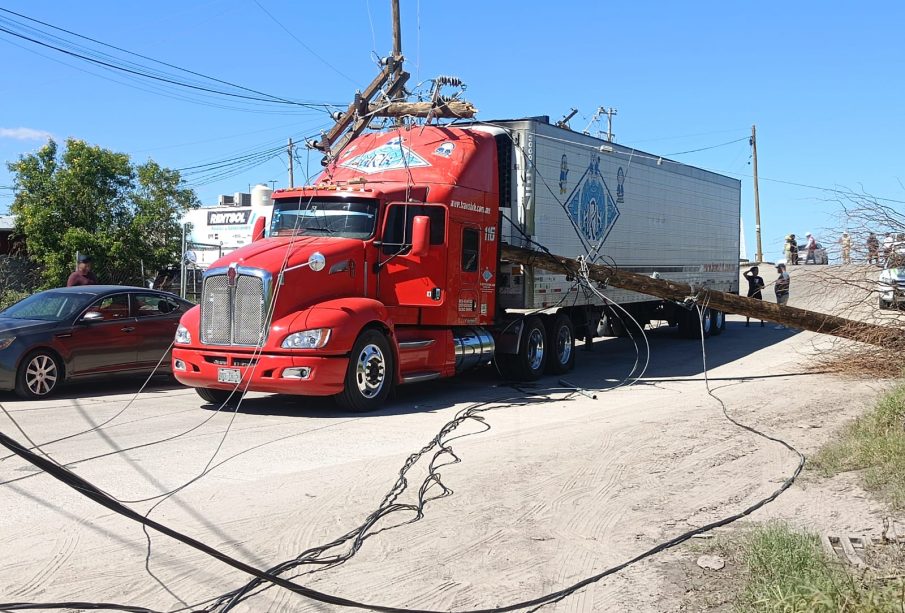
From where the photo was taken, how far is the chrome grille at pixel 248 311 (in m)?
10.3

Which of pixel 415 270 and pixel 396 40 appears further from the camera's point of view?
pixel 396 40

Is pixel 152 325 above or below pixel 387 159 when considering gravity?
below

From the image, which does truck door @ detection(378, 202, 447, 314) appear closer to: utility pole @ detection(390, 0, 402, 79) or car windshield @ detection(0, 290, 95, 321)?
car windshield @ detection(0, 290, 95, 321)

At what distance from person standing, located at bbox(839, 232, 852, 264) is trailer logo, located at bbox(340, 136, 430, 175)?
20.1ft

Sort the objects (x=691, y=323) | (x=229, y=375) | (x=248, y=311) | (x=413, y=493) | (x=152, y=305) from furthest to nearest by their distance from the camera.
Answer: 1. (x=691, y=323)
2. (x=152, y=305)
3. (x=248, y=311)
4. (x=229, y=375)
5. (x=413, y=493)

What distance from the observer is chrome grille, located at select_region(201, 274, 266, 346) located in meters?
10.3

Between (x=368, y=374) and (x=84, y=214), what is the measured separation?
2172cm

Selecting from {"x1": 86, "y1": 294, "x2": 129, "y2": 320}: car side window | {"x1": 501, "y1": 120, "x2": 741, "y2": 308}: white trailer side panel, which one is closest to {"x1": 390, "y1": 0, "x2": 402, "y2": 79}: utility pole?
{"x1": 501, "y1": 120, "x2": 741, "y2": 308}: white trailer side panel

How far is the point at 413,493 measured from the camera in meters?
6.54

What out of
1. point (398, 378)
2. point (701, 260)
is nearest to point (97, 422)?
point (398, 378)

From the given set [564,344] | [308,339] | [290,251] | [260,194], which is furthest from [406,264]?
[260,194]

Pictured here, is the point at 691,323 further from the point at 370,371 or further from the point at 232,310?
the point at 232,310

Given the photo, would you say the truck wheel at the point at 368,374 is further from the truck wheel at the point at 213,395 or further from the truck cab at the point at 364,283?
the truck wheel at the point at 213,395

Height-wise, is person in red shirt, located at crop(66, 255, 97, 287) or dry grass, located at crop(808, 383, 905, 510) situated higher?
person in red shirt, located at crop(66, 255, 97, 287)
